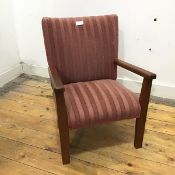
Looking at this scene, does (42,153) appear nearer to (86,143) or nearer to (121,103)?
(86,143)

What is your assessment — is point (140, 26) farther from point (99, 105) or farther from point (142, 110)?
point (99, 105)

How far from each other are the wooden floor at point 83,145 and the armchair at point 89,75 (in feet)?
0.37

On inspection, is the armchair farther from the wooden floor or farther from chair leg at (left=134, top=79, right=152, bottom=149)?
the wooden floor

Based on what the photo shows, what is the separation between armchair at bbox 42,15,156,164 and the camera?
1.48 meters

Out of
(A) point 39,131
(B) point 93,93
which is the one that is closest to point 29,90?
(A) point 39,131

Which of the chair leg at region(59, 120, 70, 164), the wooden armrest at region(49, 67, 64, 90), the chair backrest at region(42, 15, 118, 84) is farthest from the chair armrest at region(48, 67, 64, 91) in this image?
the chair leg at region(59, 120, 70, 164)

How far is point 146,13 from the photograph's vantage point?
6.95 feet

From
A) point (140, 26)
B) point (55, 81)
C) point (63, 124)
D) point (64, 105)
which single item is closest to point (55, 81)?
point (55, 81)

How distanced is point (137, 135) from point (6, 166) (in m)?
0.92

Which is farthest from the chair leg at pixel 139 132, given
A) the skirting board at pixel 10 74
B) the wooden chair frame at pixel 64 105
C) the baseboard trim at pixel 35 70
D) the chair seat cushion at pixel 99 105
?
the skirting board at pixel 10 74

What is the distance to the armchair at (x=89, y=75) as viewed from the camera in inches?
58.2

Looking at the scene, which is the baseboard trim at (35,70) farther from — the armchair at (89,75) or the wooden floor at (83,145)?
the armchair at (89,75)

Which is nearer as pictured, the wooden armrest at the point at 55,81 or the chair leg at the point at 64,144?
the wooden armrest at the point at 55,81

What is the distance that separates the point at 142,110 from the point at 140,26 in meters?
0.92
